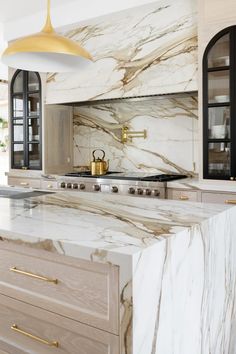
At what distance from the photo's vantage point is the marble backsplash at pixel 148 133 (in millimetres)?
3883

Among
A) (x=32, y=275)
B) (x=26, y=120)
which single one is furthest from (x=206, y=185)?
(x=26, y=120)

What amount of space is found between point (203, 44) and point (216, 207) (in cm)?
175

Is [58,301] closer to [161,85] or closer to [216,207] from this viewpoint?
[216,207]

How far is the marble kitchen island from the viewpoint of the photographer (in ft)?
3.78

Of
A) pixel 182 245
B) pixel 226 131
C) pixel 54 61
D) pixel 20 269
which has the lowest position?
pixel 20 269

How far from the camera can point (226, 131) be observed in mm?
3104

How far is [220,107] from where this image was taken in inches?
123

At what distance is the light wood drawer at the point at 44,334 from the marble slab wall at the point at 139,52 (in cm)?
240

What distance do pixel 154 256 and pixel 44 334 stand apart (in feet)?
1.78

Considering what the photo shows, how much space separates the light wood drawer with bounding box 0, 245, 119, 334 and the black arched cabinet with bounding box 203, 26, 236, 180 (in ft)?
6.73

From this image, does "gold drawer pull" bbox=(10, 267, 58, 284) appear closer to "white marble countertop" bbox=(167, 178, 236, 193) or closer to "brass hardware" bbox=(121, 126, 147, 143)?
"white marble countertop" bbox=(167, 178, 236, 193)

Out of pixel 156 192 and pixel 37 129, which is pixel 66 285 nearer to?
pixel 156 192

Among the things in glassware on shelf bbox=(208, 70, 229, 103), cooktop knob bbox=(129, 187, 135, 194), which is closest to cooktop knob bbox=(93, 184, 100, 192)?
cooktop knob bbox=(129, 187, 135, 194)

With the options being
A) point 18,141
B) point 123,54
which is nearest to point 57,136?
point 18,141
